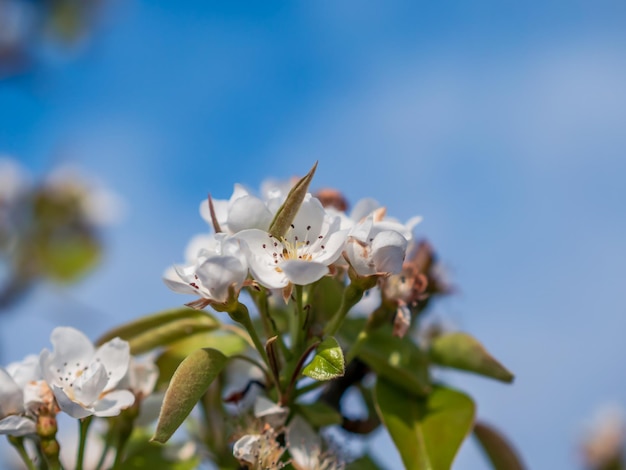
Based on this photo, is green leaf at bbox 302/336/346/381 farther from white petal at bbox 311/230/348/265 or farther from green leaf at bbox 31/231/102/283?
green leaf at bbox 31/231/102/283

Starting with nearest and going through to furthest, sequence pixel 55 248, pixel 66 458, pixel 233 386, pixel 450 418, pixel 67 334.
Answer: pixel 67 334, pixel 450 418, pixel 233 386, pixel 66 458, pixel 55 248

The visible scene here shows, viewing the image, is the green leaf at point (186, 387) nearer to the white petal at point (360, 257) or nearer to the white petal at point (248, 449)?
the white petal at point (248, 449)

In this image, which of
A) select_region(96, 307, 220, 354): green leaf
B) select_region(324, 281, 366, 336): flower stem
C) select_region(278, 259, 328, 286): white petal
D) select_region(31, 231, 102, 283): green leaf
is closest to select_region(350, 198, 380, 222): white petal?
select_region(324, 281, 366, 336): flower stem

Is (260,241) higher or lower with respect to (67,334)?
higher

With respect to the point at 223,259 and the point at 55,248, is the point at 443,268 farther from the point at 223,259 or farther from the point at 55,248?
the point at 55,248

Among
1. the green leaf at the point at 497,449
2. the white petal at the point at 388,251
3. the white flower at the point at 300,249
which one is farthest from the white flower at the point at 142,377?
the green leaf at the point at 497,449

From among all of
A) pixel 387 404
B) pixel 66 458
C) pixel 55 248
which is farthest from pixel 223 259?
pixel 55 248
